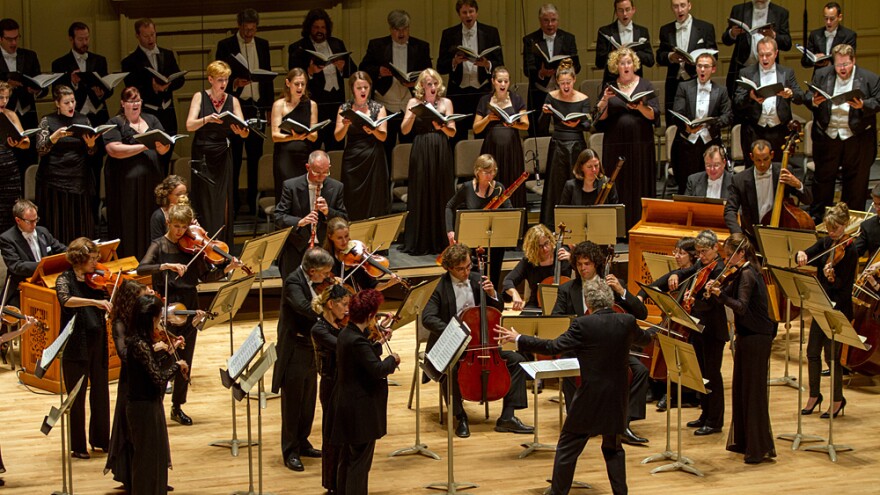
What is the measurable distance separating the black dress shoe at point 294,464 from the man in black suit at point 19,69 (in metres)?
3.97

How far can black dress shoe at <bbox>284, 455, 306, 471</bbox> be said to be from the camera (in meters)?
7.01

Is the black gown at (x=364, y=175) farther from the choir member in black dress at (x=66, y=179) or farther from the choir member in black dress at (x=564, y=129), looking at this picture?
the choir member in black dress at (x=66, y=179)

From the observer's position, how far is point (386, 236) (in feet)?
25.7

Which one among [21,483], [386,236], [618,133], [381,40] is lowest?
[21,483]

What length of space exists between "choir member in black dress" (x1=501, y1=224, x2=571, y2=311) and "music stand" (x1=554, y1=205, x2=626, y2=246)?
0.20 m

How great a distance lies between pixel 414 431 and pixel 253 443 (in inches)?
36.9

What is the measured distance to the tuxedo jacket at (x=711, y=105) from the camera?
980cm

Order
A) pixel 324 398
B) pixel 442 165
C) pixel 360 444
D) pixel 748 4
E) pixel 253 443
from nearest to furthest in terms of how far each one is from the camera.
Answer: pixel 360 444, pixel 324 398, pixel 253 443, pixel 442 165, pixel 748 4

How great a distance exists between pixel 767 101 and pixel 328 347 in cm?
504

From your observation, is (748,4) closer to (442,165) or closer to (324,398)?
(442,165)

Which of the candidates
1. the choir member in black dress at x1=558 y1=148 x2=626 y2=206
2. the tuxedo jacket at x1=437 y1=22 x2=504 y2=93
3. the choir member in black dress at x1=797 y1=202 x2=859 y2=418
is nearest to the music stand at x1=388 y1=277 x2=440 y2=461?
the choir member in black dress at x1=558 y1=148 x2=626 y2=206

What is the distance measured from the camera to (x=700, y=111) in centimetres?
987

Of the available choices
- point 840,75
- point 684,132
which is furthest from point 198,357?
point 840,75

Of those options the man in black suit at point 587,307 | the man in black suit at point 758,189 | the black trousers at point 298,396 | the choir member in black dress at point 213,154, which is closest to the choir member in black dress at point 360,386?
the black trousers at point 298,396
